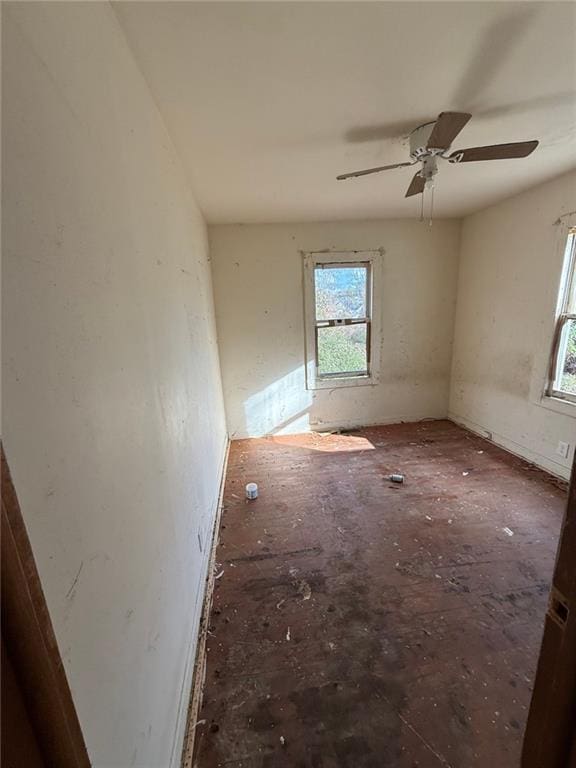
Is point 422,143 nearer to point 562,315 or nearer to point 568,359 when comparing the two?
point 562,315

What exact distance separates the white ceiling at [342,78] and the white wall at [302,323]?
4.00 feet

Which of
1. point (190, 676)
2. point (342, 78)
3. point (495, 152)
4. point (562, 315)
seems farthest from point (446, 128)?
point (190, 676)

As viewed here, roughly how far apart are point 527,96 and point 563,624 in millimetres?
2146

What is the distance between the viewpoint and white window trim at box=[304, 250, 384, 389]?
354 cm

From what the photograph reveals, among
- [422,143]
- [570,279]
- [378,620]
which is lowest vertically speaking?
[378,620]

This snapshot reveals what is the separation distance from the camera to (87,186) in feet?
2.50

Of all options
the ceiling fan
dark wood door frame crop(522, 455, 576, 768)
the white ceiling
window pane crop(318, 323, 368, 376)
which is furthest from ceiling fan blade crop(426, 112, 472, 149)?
window pane crop(318, 323, 368, 376)

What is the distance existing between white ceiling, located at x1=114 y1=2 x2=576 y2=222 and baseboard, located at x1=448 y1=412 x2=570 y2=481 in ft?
7.83

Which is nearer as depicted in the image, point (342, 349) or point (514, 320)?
point (514, 320)

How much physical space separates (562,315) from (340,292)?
2.04m

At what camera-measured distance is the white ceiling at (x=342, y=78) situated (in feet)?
3.48

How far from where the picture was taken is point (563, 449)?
267cm

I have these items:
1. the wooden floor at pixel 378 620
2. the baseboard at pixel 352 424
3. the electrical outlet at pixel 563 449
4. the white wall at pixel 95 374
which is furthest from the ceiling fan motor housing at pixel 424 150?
the baseboard at pixel 352 424

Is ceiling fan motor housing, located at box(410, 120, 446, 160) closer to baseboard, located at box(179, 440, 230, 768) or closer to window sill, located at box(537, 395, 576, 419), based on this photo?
window sill, located at box(537, 395, 576, 419)
